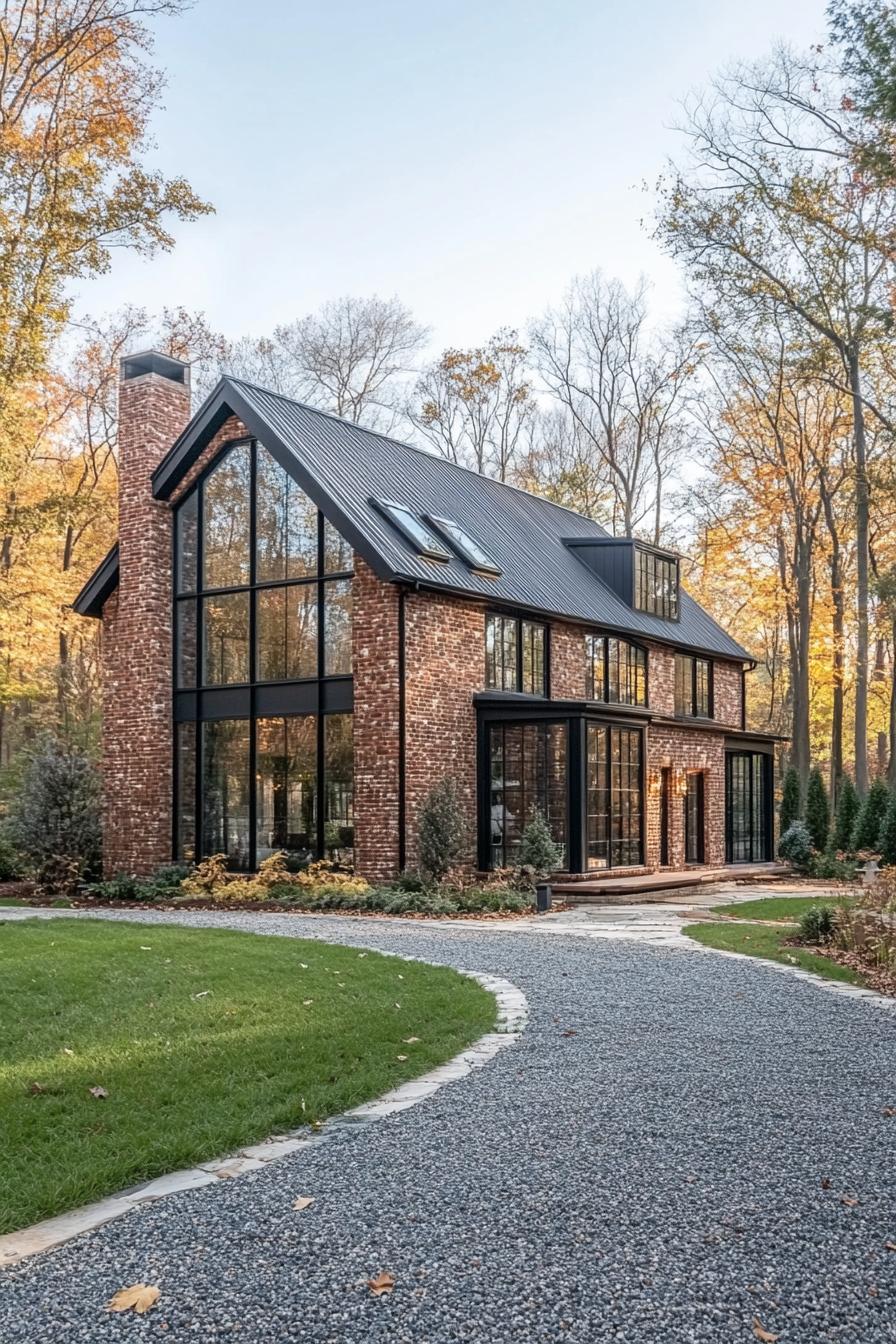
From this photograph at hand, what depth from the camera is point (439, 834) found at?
15.1m

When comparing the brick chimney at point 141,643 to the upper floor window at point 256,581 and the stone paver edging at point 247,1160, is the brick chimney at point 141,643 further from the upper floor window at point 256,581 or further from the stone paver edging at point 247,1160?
the stone paver edging at point 247,1160

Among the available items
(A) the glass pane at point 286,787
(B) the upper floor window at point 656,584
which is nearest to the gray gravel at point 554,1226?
(A) the glass pane at point 286,787

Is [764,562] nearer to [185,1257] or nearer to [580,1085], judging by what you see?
[580,1085]

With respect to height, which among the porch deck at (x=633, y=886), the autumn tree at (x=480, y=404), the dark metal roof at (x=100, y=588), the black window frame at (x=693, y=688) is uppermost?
the autumn tree at (x=480, y=404)

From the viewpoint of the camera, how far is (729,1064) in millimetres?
5984

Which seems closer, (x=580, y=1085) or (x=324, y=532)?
(x=580, y=1085)

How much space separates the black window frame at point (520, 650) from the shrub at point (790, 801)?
30.8ft

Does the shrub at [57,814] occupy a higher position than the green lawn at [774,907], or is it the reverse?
the shrub at [57,814]

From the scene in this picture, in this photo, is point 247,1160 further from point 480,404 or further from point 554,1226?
point 480,404

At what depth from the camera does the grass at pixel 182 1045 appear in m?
4.48

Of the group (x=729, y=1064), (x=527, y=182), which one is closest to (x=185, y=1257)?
(x=729, y=1064)

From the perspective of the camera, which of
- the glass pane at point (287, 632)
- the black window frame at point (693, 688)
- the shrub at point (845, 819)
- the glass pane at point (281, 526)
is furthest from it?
the shrub at point (845, 819)

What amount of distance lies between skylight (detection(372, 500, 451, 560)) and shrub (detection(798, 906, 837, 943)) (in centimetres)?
739

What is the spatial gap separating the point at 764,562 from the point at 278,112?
18767 millimetres
